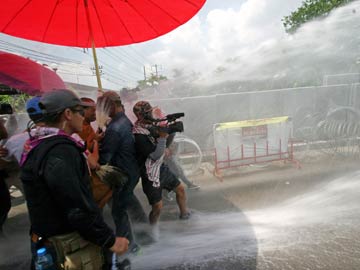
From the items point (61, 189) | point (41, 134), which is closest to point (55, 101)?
point (41, 134)

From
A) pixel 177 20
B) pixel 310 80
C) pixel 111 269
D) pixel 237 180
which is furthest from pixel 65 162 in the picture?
pixel 310 80

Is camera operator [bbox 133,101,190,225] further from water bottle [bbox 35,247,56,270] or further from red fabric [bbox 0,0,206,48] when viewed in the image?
water bottle [bbox 35,247,56,270]

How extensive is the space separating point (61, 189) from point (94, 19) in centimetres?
199

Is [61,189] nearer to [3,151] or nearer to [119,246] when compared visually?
[119,246]

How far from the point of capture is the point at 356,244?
298 cm

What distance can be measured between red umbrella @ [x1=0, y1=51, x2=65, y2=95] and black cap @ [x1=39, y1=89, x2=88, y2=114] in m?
2.18

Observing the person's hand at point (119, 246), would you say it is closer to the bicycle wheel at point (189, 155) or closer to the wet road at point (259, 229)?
the wet road at point (259, 229)

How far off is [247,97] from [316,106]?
2.03 meters

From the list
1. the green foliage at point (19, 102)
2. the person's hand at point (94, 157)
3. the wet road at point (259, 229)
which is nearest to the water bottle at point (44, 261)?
the person's hand at point (94, 157)

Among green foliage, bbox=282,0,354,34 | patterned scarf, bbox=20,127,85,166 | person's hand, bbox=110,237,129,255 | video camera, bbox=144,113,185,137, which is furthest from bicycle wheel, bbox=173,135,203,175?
green foliage, bbox=282,0,354,34

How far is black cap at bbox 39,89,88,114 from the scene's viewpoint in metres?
1.50

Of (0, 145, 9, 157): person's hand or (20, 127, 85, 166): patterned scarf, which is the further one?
(0, 145, 9, 157): person's hand

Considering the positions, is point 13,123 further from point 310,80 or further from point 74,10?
point 310,80

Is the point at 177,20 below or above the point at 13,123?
above
